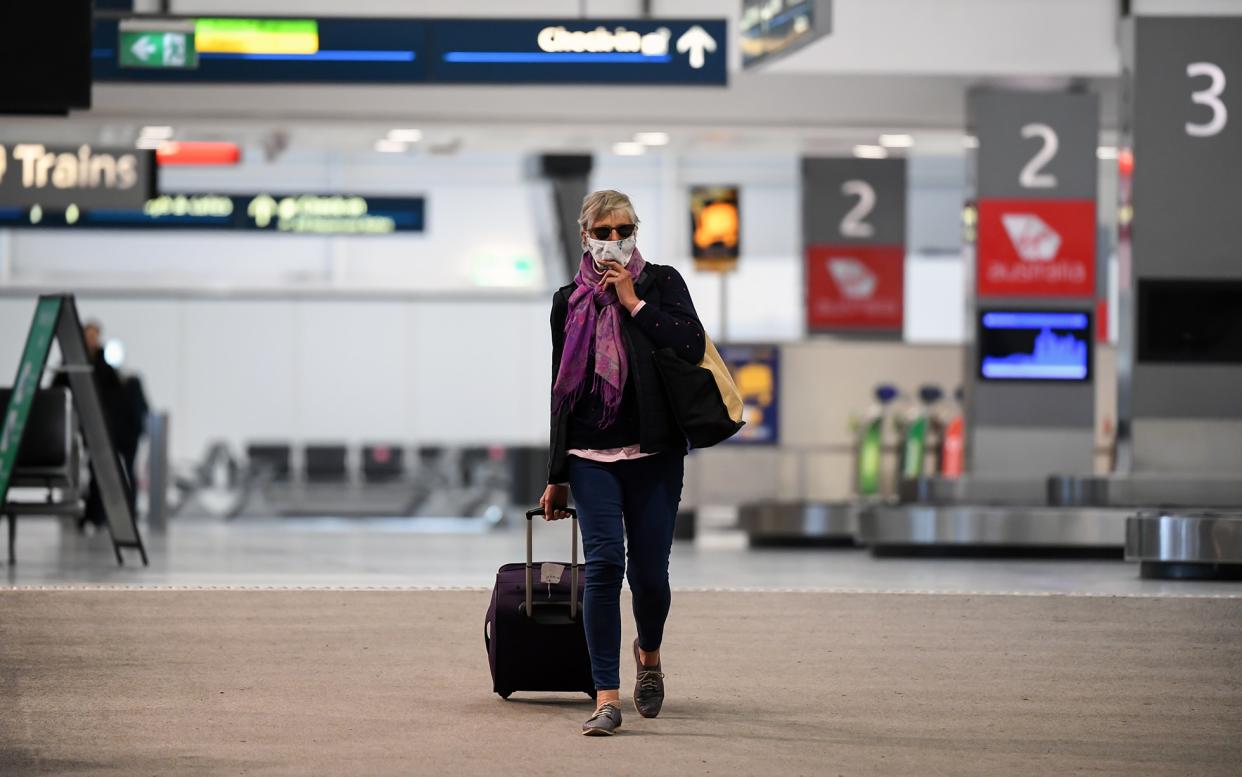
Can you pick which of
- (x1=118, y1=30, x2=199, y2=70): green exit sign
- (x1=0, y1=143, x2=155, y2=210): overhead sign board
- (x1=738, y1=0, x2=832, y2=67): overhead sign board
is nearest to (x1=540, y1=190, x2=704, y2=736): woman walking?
(x1=738, y1=0, x2=832, y2=67): overhead sign board

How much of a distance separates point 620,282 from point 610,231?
14 centimetres

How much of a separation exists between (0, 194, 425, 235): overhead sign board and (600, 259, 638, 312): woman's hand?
11985 mm

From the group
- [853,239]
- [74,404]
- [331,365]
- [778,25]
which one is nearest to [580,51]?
[778,25]

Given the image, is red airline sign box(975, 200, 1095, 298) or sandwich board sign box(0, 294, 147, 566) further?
red airline sign box(975, 200, 1095, 298)

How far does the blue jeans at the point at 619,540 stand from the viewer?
5242 millimetres

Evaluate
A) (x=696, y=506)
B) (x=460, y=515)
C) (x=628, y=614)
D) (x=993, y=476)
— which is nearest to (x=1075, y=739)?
(x=628, y=614)

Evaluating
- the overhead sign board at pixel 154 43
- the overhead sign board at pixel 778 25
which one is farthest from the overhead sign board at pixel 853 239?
the overhead sign board at pixel 154 43

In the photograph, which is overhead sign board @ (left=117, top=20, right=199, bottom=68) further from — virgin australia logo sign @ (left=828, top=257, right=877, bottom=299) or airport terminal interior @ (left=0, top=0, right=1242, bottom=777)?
virgin australia logo sign @ (left=828, top=257, right=877, bottom=299)

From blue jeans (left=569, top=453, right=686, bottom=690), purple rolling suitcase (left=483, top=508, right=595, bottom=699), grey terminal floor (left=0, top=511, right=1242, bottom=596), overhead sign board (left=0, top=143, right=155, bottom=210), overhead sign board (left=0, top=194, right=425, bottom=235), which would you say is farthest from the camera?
overhead sign board (left=0, top=194, right=425, bottom=235)

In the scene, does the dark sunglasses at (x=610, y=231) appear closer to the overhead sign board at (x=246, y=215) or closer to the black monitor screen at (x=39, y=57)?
the black monitor screen at (x=39, y=57)

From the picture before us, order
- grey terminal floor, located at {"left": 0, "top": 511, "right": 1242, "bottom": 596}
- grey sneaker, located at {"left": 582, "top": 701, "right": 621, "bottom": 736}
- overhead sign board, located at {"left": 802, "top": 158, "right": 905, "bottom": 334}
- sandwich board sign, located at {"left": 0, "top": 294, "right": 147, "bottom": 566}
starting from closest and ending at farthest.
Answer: grey sneaker, located at {"left": 582, "top": 701, "right": 621, "bottom": 736} → grey terminal floor, located at {"left": 0, "top": 511, "right": 1242, "bottom": 596} → sandwich board sign, located at {"left": 0, "top": 294, "right": 147, "bottom": 566} → overhead sign board, located at {"left": 802, "top": 158, "right": 905, "bottom": 334}

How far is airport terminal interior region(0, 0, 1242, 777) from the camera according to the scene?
5.36 meters

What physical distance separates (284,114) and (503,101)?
168 centimetres

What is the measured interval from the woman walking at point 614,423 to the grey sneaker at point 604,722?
0.02 meters
